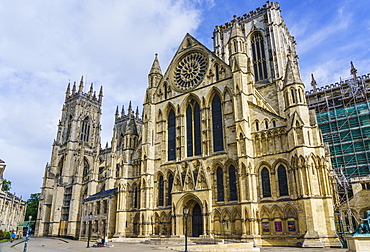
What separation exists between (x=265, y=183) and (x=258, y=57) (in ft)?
77.3

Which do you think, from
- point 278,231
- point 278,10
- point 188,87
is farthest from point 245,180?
point 278,10

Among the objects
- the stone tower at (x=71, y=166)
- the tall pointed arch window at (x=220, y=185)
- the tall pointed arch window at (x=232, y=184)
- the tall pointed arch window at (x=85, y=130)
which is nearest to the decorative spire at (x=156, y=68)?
the tall pointed arch window at (x=220, y=185)

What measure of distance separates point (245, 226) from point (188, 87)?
15.3 meters

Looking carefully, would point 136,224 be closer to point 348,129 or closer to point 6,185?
point 348,129

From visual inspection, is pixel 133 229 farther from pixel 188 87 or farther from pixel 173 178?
pixel 188 87

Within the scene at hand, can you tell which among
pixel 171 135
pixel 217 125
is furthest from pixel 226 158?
pixel 171 135

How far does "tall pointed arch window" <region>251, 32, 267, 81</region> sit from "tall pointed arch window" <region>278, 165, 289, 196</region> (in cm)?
1973

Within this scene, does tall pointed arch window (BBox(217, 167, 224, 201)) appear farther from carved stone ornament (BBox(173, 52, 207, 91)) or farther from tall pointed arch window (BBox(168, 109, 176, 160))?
carved stone ornament (BBox(173, 52, 207, 91))

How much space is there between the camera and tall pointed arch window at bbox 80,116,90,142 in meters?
69.1

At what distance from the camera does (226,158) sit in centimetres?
2538

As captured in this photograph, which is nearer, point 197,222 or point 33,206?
point 197,222

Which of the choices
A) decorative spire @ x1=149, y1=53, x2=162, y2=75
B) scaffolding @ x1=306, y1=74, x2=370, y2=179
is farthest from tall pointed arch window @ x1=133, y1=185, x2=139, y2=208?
scaffolding @ x1=306, y1=74, x2=370, y2=179

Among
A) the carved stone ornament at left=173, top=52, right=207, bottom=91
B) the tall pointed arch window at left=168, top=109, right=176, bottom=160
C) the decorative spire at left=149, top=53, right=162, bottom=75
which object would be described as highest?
the decorative spire at left=149, top=53, right=162, bottom=75

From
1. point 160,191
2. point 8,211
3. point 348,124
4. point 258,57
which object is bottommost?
point 8,211
